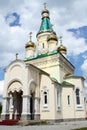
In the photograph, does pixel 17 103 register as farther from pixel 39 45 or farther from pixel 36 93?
pixel 39 45

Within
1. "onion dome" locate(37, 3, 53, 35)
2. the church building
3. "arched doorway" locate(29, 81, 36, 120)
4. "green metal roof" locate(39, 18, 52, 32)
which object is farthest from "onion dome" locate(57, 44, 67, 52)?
"arched doorway" locate(29, 81, 36, 120)

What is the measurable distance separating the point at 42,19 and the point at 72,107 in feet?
53.5

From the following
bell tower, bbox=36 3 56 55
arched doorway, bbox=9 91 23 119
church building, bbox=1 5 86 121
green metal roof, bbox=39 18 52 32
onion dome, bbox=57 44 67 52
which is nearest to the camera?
church building, bbox=1 5 86 121

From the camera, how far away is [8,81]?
62.7ft

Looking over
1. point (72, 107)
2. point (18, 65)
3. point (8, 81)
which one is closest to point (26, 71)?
point (18, 65)

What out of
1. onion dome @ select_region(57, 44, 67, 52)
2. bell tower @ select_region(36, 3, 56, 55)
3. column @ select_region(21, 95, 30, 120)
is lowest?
column @ select_region(21, 95, 30, 120)

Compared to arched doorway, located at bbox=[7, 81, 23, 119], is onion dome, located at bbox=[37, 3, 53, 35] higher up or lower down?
higher up

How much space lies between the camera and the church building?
59.1 ft

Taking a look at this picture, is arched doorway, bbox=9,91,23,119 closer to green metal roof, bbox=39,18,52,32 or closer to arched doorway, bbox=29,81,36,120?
arched doorway, bbox=29,81,36,120

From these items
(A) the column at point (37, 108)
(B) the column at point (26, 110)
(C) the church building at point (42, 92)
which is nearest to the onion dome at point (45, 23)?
(C) the church building at point (42, 92)

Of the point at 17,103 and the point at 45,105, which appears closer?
the point at 45,105

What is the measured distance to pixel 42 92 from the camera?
62.9ft

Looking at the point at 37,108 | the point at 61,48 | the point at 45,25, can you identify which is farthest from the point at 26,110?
the point at 45,25

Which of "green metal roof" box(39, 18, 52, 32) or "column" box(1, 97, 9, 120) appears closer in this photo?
"column" box(1, 97, 9, 120)
